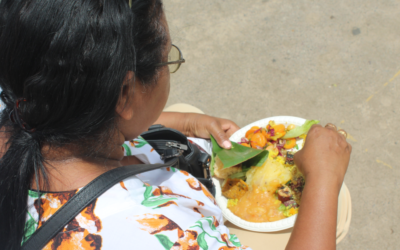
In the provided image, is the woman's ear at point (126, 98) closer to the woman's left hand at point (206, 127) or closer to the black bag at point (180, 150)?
the black bag at point (180, 150)

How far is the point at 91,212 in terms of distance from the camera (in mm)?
811

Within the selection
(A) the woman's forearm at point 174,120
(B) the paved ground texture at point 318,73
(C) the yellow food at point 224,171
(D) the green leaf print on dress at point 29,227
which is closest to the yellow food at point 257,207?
(C) the yellow food at point 224,171

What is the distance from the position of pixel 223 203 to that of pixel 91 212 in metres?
0.79

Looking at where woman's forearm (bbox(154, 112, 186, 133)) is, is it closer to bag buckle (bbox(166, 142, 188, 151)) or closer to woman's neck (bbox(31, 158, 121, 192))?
bag buckle (bbox(166, 142, 188, 151))

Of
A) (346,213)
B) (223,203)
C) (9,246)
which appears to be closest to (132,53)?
(9,246)

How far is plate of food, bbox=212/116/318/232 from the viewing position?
52.8 inches

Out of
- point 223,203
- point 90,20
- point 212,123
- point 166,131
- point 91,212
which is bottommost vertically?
point 223,203

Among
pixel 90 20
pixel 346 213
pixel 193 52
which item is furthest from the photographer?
pixel 193 52

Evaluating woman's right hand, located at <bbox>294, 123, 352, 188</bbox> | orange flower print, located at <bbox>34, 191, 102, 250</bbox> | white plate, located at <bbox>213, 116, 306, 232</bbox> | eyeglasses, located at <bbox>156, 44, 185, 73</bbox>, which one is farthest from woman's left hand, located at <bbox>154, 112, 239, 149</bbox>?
orange flower print, located at <bbox>34, 191, 102, 250</bbox>

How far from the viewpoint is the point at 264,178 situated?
1417 millimetres

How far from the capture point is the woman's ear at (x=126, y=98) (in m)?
0.83

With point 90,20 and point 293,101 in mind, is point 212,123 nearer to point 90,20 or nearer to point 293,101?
point 90,20

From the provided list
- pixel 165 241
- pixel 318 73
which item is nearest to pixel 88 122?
pixel 165 241

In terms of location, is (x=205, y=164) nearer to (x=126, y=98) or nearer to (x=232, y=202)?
(x=232, y=202)
